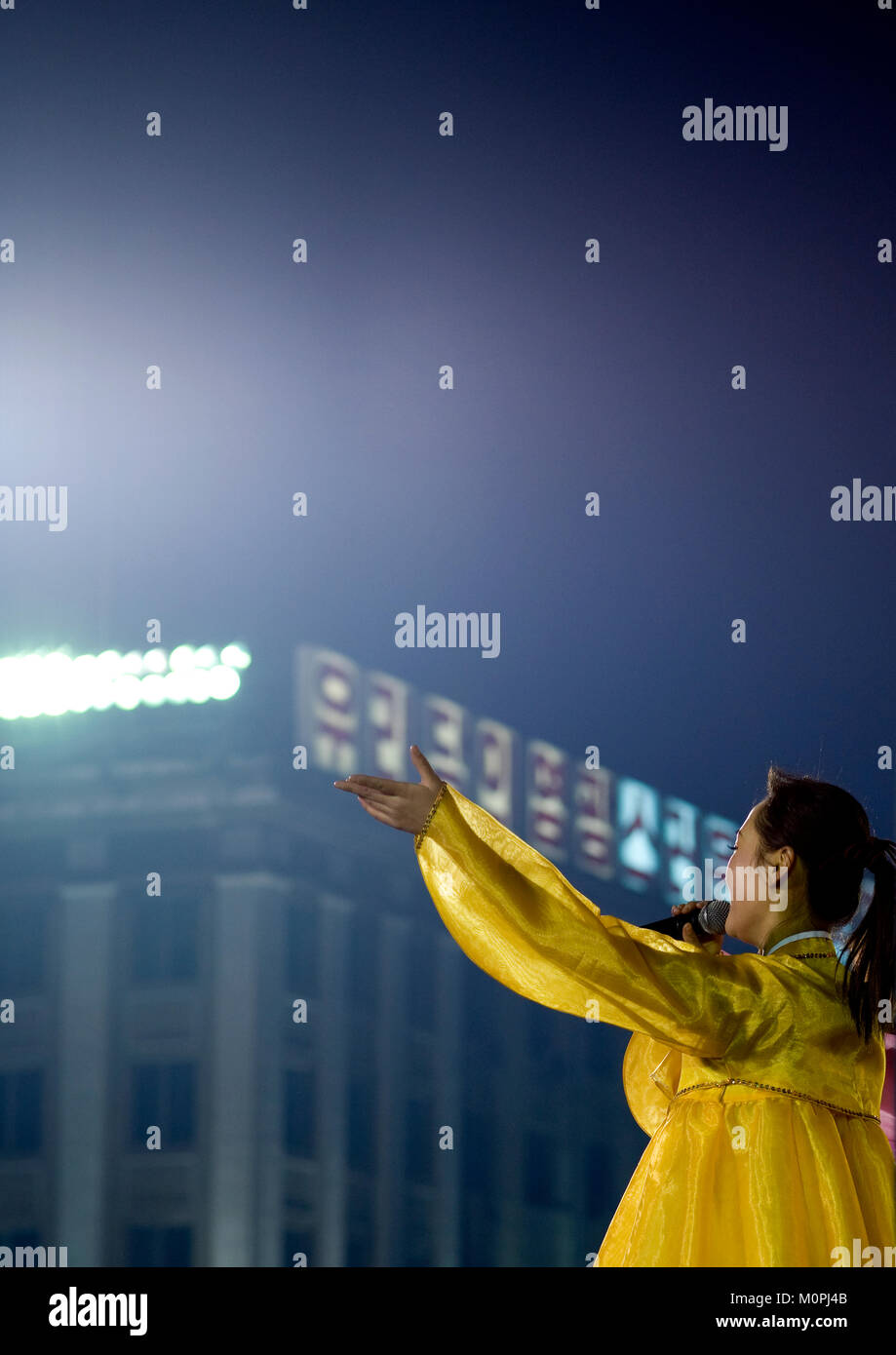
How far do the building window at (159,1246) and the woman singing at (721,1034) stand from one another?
1.39 m

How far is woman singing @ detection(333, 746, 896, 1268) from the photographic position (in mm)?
1555

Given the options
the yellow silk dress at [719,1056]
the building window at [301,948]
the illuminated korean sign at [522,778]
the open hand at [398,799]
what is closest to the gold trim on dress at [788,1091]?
the yellow silk dress at [719,1056]

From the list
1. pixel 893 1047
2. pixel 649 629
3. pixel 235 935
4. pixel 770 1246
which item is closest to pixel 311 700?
pixel 235 935

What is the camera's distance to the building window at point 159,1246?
Result: 9.09ft

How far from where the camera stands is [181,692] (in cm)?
286

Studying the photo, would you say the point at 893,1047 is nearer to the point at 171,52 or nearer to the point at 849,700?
the point at 849,700

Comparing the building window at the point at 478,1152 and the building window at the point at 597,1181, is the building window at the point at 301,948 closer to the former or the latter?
the building window at the point at 478,1152

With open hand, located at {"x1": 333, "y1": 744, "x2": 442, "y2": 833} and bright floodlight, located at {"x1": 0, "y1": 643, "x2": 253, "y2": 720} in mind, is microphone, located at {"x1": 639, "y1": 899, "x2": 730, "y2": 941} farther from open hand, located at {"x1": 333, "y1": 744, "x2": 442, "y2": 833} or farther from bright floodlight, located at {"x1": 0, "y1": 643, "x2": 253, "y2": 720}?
bright floodlight, located at {"x1": 0, "y1": 643, "x2": 253, "y2": 720}

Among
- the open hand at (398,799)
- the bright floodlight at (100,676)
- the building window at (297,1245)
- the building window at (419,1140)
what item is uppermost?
the bright floodlight at (100,676)

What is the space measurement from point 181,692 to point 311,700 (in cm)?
28

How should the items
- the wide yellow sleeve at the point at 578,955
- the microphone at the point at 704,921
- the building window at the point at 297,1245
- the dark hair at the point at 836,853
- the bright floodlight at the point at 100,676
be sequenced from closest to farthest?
the wide yellow sleeve at the point at 578,955 → the dark hair at the point at 836,853 → the microphone at the point at 704,921 → the building window at the point at 297,1245 → the bright floodlight at the point at 100,676

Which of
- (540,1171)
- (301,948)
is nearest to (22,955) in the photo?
(301,948)

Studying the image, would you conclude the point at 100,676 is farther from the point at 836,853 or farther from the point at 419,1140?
the point at 836,853

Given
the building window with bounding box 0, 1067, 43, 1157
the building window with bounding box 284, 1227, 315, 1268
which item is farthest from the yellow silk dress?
the building window with bounding box 0, 1067, 43, 1157
